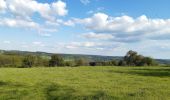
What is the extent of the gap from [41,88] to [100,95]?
7286mm

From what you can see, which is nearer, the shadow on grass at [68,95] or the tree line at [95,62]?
the shadow on grass at [68,95]

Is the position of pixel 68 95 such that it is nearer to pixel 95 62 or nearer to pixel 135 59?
pixel 135 59

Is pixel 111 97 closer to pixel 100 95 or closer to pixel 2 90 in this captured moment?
pixel 100 95

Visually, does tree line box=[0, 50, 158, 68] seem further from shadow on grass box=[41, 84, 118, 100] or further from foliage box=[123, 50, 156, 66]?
shadow on grass box=[41, 84, 118, 100]

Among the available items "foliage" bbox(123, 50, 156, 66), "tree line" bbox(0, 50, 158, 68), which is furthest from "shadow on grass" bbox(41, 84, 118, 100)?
"foliage" bbox(123, 50, 156, 66)

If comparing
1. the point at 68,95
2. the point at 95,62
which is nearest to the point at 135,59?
the point at 95,62

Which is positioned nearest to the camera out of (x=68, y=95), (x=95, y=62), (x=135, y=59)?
(x=68, y=95)

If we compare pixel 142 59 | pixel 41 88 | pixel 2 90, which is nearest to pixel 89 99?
pixel 41 88

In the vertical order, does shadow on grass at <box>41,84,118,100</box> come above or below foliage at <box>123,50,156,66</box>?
below

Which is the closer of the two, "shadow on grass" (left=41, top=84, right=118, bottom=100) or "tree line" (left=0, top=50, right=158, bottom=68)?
"shadow on grass" (left=41, top=84, right=118, bottom=100)

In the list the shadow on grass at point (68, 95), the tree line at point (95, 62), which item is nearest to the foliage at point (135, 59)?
the tree line at point (95, 62)

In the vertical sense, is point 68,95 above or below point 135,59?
below

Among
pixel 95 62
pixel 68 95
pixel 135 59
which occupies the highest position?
pixel 135 59

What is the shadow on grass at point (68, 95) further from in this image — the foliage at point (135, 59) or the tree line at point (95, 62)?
the foliage at point (135, 59)
